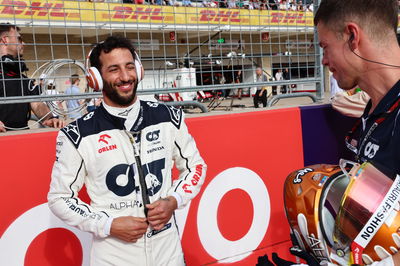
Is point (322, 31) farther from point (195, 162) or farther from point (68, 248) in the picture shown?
point (68, 248)

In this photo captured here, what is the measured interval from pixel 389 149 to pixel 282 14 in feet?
8.72

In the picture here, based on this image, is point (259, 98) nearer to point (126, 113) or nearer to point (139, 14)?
point (139, 14)

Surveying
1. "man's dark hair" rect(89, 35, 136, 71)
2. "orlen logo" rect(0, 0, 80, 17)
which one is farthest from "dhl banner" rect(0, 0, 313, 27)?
"man's dark hair" rect(89, 35, 136, 71)

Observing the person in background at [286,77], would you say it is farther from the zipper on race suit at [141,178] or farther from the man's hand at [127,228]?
the man's hand at [127,228]

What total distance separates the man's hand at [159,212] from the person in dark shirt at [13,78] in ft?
3.41

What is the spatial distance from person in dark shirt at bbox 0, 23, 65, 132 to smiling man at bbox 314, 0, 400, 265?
181cm

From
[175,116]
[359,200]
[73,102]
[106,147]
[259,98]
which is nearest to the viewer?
[359,200]

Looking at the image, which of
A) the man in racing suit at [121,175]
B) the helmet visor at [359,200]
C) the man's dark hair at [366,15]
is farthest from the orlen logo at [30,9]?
the helmet visor at [359,200]

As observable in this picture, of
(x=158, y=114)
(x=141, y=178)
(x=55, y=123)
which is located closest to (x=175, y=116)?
(x=158, y=114)

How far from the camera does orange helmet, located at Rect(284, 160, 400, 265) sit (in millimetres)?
1202

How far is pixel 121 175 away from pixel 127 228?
269mm

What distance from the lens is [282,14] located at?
3791 millimetres

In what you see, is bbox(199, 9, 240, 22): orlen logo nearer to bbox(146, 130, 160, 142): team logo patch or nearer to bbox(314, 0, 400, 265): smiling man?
bbox(146, 130, 160, 142): team logo patch

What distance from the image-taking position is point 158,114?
2.15 meters
